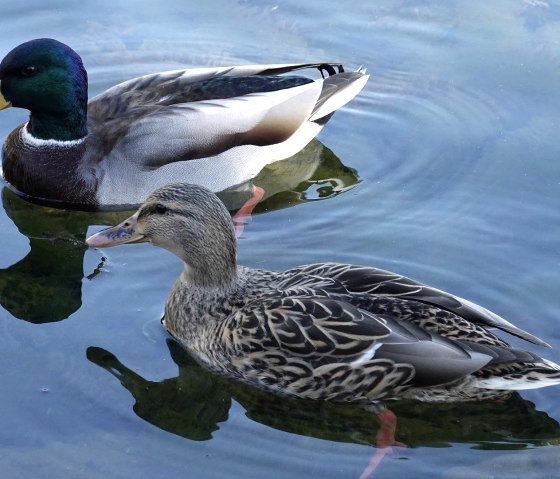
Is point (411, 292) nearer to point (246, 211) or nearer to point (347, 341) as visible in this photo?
point (347, 341)

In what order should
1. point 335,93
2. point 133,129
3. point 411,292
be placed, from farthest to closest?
point 335,93
point 133,129
point 411,292

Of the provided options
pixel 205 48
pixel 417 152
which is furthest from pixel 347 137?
pixel 205 48

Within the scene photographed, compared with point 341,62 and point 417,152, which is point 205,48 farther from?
point 417,152

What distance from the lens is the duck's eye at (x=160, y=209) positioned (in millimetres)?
6566

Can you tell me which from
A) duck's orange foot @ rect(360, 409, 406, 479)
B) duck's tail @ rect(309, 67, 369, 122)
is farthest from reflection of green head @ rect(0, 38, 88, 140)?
duck's orange foot @ rect(360, 409, 406, 479)

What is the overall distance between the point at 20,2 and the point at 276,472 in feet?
20.6

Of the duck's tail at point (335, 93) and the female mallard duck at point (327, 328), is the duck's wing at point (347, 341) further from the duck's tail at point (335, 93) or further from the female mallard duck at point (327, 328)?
the duck's tail at point (335, 93)

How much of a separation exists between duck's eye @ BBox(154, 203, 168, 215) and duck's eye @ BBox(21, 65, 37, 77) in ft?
7.64

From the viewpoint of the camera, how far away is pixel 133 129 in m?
8.33

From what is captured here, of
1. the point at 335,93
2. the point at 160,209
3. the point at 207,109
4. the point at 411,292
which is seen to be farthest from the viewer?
the point at 335,93

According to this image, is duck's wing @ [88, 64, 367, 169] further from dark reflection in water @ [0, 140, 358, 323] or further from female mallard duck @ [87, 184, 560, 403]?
female mallard duck @ [87, 184, 560, 403]

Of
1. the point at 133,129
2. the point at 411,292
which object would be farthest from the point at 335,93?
the point at 411,292

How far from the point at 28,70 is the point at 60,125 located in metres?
0.47

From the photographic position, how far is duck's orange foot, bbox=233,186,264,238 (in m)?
8.12
